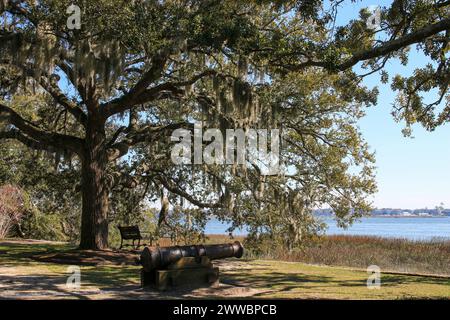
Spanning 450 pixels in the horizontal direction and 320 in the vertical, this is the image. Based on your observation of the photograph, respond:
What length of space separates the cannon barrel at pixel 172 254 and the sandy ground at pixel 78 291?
0.50 m

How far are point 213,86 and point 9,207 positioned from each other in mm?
14965

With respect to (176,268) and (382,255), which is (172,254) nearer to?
(176,268)

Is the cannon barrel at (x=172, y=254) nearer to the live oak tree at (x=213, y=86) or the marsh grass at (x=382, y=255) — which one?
the live oak tree at (x=213, y=86)

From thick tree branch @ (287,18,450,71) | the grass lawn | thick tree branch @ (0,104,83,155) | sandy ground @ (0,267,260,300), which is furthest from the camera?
thick tree branch @ (0,104,83,155)

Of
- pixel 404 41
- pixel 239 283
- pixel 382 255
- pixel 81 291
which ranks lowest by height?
pixel 382 255

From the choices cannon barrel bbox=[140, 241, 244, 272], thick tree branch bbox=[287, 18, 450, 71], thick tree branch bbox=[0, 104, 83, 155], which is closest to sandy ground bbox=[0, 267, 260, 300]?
cannon barrel bbox=[140, 241, 244, 272]

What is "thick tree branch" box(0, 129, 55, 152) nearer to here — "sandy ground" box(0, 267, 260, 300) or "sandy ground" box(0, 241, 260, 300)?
"sandy ground" box(0, 241, 260, 300)

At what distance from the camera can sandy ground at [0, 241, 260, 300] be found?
7965 mm

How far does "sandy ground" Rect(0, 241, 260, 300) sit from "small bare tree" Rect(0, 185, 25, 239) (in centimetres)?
1365

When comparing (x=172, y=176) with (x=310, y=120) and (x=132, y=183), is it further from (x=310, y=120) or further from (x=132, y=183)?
(x=310, y=120)

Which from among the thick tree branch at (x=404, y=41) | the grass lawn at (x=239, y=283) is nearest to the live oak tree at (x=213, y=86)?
the thick tree branch at (x=404, y=41)

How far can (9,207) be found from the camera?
22891 mm

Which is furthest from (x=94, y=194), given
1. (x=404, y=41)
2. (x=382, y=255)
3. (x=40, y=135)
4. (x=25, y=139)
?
(x=382, y=255)

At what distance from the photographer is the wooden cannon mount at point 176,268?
9.02m
